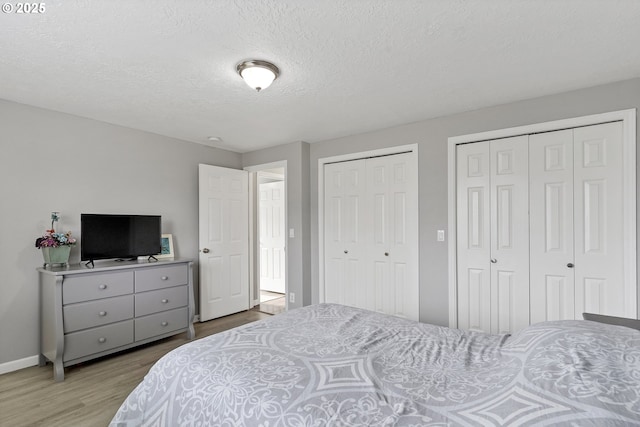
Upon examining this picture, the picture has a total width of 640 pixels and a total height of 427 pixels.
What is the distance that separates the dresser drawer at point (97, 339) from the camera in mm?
2727

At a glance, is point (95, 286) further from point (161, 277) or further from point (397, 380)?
point (397, 380)

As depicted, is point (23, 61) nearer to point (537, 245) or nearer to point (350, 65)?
point (350, 65)

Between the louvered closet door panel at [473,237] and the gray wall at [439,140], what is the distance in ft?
0.47

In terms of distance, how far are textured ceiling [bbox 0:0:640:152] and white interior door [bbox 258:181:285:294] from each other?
2.88 m

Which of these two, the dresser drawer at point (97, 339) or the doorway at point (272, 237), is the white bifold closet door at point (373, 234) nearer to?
the doorway at point (272, 237)

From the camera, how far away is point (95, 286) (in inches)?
114

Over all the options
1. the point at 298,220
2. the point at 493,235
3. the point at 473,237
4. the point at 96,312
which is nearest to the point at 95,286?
the point at 96,312

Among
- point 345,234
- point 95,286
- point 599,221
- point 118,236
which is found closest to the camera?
point 599,221

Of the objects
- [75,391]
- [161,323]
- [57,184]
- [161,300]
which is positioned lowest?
[75,391]

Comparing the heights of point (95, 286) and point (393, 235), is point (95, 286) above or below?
below

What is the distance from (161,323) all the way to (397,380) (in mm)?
Result: 2928

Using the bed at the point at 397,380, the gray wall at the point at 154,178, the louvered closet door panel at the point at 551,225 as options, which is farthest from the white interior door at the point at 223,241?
the louvered closet door panel at the point at 551,225

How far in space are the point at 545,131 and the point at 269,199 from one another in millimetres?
4409

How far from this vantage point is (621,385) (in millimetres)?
950
